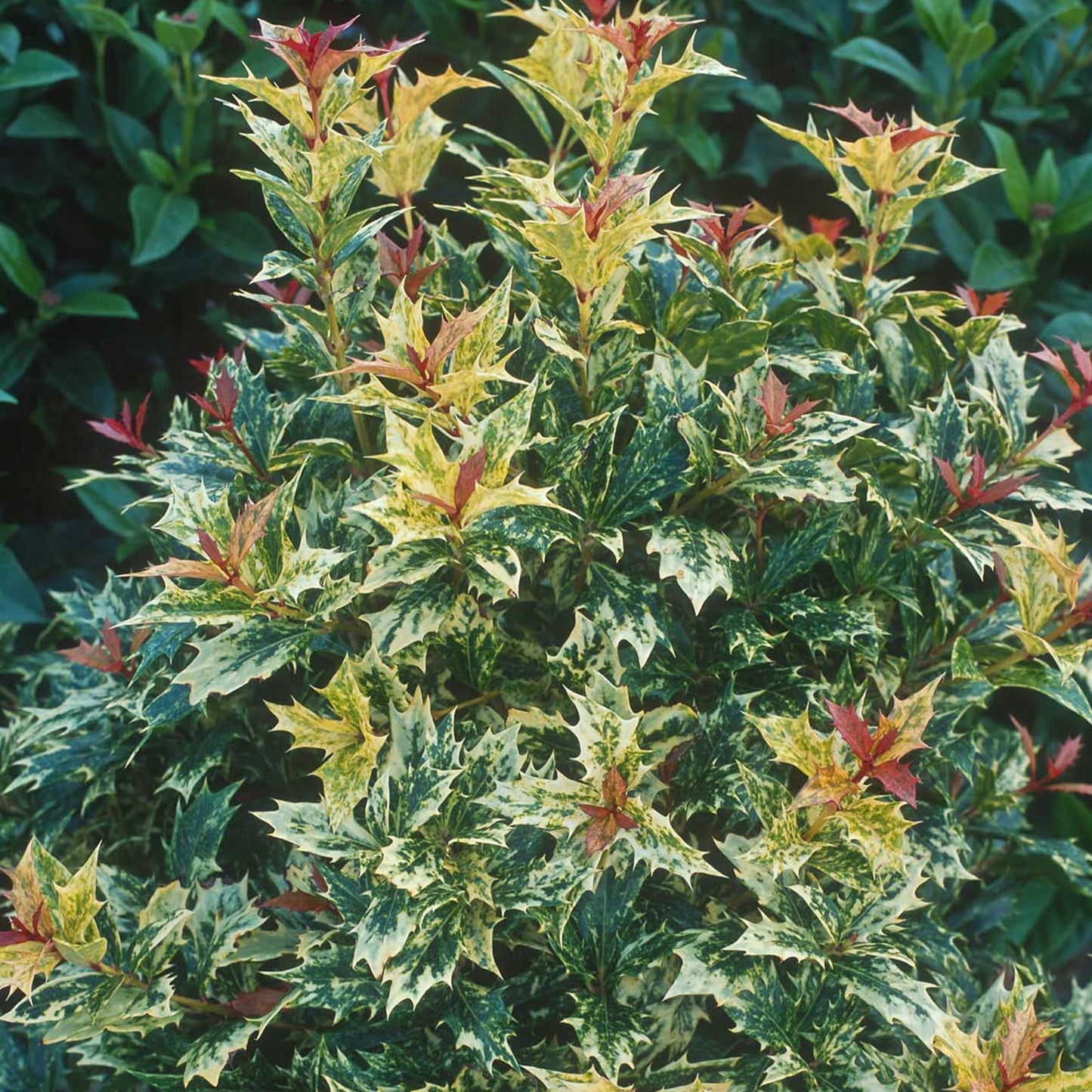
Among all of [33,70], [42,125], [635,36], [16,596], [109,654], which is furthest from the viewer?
[42,125]

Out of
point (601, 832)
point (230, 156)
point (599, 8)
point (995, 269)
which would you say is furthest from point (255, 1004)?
point (995, 269)

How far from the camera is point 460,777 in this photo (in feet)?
4.37

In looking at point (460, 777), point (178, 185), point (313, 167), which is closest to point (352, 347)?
point (313, 167)

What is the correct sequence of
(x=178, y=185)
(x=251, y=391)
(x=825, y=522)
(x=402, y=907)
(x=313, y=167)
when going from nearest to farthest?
(x=402, y=907)
(x=313, y=167)
(x=825, y=522)
(x=251, y=391)
(x=178, y=185)

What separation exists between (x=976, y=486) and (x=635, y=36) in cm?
67

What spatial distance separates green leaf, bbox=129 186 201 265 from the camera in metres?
2.47

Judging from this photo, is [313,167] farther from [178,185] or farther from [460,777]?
[178,185]

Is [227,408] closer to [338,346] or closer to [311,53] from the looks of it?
[338,346]

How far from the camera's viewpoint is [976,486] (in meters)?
1.45

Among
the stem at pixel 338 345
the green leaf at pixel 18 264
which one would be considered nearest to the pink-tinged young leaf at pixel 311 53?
the stem at pixel 338 345

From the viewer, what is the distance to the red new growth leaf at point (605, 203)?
130 cm

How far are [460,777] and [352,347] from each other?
2.15 ft

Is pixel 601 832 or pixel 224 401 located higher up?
pixel 224 401

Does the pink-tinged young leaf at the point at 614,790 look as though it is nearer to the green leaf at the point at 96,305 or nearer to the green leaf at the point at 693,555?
the green leaf at the point at 693,555
